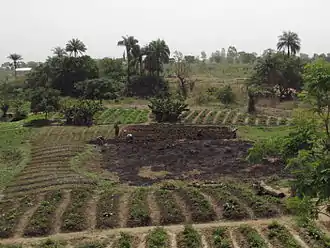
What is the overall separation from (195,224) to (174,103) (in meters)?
22.4

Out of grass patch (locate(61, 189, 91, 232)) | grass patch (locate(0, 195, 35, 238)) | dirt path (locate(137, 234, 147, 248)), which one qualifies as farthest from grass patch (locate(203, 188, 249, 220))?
grass patch (locate(0, 195, 35, 238))

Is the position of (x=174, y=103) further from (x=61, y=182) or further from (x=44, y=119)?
(x=61, y=182)

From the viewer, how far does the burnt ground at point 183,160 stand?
21.1 metres

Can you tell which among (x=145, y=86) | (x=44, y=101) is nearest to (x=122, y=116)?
(x=44, y=101)

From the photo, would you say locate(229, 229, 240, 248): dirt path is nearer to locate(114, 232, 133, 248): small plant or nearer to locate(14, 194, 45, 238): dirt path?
locate(114, 232, 133, 248): small plant

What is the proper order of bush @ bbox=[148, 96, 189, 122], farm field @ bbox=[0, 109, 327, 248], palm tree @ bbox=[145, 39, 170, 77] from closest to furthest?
farm field @ bbox=[0, 109, 327, 248]
bush @ bbox=[148, 96, 189, 122]
palm tree @ bbox=[145, 39, 170, 77]

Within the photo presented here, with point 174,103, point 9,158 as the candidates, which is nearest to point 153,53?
point 174,103

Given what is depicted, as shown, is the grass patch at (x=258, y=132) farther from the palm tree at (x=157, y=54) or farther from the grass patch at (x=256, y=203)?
the palm tree at (x=157, y=54)

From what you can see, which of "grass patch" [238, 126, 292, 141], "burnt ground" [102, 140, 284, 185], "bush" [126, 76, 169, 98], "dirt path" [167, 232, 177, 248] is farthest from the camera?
"bush" [126, 76, 169, 98]

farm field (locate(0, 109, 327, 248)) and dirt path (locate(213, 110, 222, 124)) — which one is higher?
dirt path (locate(213, 110, 222, 124))

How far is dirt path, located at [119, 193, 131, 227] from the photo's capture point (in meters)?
15.0

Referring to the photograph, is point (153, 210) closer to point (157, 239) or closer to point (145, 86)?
point (157, 239)

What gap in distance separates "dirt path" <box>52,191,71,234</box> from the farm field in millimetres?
37

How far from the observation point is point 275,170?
21.3 m
